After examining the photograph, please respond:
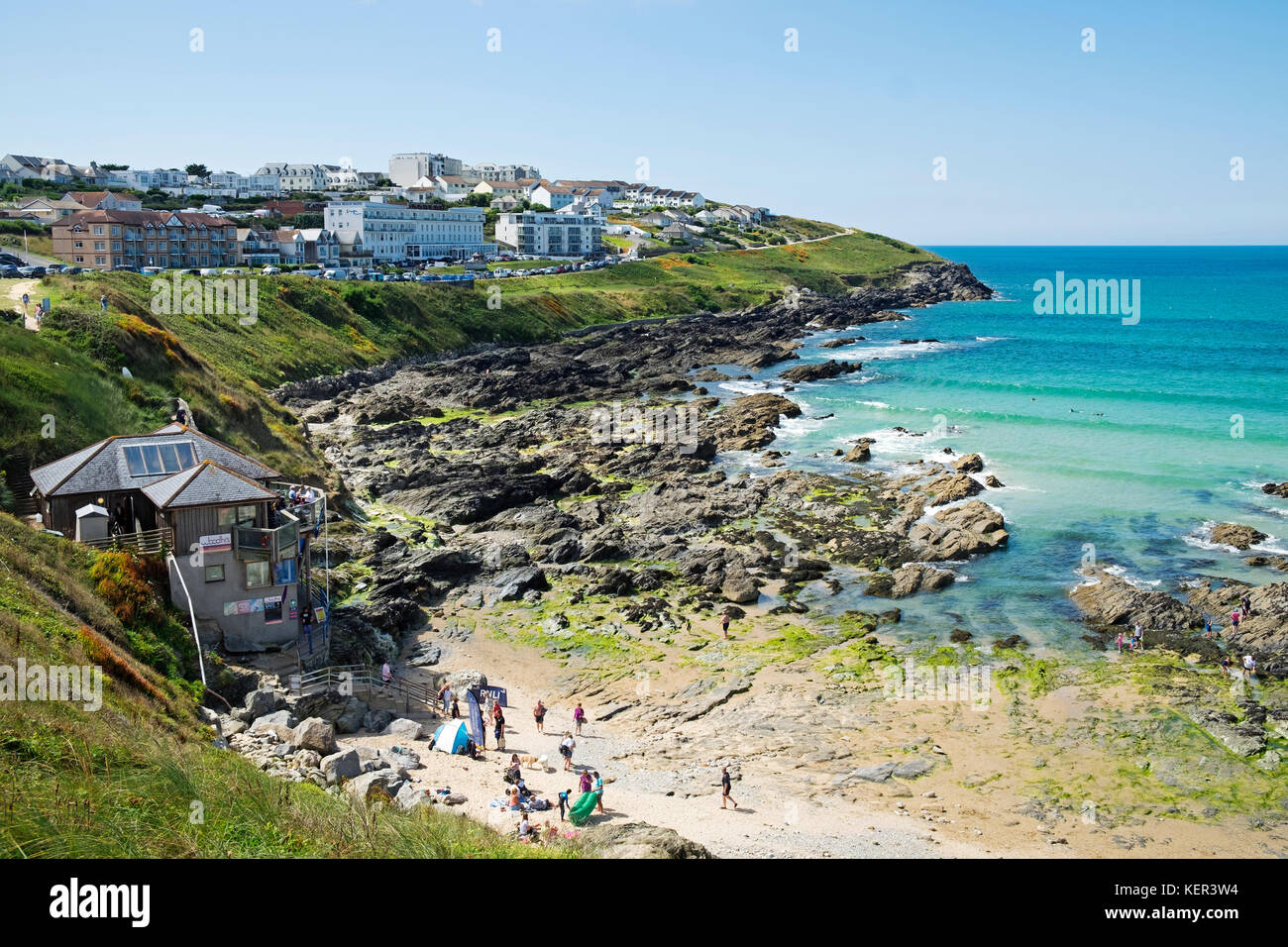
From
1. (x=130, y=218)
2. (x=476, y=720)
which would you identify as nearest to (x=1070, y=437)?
(x=476, y=720)

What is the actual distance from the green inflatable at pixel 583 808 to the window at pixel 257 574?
1195cm

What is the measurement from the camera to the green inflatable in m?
20.8

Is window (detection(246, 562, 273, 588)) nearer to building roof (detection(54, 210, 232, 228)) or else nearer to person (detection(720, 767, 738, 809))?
person (detection(720, 767, 738, 809))

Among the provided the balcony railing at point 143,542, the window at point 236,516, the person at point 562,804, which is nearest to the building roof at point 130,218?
the balcony railing at point 143,542

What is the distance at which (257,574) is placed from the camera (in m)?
27.0

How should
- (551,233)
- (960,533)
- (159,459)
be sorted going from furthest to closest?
(551,233), (960,533), (159,459)

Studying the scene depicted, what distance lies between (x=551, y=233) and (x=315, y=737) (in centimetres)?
15906

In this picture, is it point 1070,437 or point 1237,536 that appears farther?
point 1070,437

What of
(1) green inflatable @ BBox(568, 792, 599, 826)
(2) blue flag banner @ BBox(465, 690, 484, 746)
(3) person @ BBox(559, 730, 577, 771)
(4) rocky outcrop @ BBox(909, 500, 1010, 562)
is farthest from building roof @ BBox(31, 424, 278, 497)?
(4) rocky outcrop @ BBox(909, 500, 1010, 562)

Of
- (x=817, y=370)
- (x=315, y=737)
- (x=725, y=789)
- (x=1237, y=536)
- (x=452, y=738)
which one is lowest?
(x=725, y=789)

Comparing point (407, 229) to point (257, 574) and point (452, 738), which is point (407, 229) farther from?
point (452, 738)

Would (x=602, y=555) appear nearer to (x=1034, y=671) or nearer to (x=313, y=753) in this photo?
(x=1034, y=671)

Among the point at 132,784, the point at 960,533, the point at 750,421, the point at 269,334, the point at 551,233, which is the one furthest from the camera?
the point at 551,233
